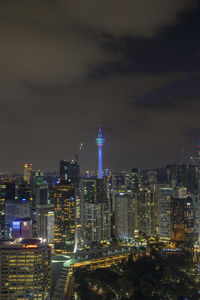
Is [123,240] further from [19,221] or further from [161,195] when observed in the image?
[19,221]

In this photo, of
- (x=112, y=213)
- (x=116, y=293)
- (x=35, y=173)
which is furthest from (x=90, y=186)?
(x=116, y=293)

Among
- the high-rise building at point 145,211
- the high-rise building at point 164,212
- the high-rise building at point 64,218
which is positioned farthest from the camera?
the high-rise building at point 145,211

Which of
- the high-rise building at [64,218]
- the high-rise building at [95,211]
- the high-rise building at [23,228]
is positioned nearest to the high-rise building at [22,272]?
the high-rise building at [23,228]

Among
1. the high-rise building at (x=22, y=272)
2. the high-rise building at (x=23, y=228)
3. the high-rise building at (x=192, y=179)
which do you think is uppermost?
the high-rise building at (x=192, y=179)

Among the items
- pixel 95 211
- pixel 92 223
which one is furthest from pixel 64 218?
pixel 95 211

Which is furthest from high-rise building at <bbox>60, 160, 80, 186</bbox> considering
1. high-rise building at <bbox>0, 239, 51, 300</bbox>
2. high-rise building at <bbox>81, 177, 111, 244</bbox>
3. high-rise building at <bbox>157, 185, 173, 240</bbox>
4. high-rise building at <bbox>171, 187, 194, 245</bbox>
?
high-rise building at <bbox>0, 239, 51, 300</bbox>

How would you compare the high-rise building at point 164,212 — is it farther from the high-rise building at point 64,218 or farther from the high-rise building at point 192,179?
the high-rise building at point 64,218

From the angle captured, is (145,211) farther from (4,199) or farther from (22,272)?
(22,272)
